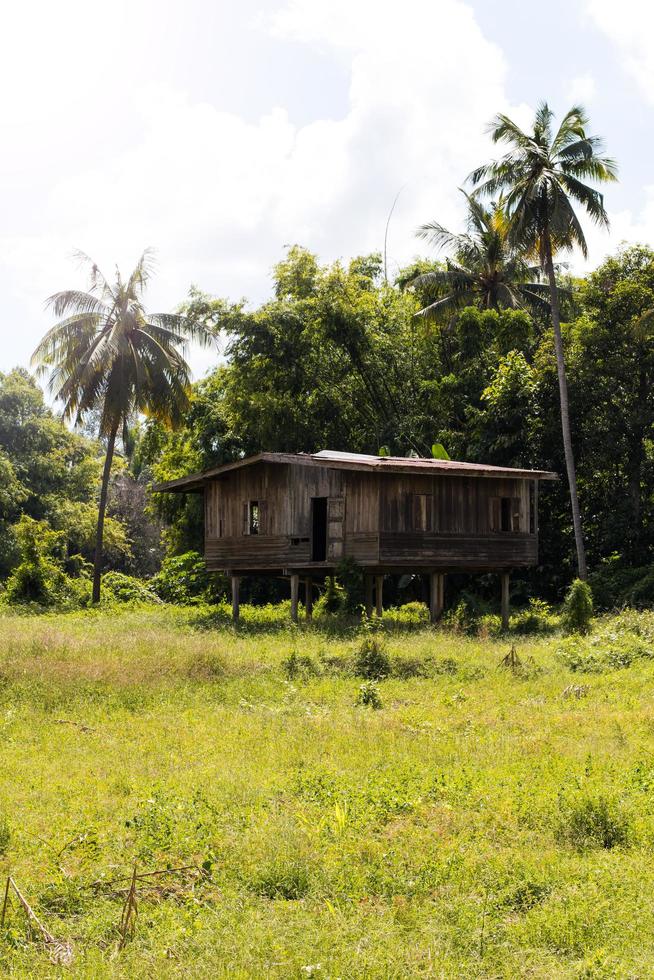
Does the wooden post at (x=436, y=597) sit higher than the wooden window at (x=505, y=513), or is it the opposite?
the wooden window at (x=505, y=513)

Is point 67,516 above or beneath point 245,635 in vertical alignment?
above

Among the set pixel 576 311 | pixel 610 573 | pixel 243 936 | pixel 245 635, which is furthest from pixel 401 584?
pixel 243 936

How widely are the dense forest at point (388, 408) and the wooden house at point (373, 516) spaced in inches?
201

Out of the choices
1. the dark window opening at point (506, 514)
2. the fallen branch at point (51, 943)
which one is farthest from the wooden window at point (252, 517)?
the fallen branch at point (51, 943)

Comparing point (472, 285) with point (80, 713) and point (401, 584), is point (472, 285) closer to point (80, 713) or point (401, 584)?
point (401, 584)

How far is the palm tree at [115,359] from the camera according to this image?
3688 cm

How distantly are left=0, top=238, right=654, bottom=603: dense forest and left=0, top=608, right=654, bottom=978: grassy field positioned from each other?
17840mm

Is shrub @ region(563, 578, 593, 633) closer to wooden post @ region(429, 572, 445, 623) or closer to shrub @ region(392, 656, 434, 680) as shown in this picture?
wooden post @ region(429, 572, 445, 623)

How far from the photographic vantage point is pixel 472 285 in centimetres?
4259

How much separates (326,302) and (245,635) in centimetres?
1994

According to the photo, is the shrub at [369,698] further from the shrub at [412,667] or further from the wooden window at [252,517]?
the wooden window at [252,517]

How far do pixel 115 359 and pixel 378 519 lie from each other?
14728 millimetres

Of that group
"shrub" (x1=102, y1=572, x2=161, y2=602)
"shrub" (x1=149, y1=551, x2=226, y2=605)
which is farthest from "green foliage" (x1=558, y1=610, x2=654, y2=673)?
"shrub" (x1=102, y1=572, x2=161, y2=602)

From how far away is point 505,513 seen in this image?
30.4 m
